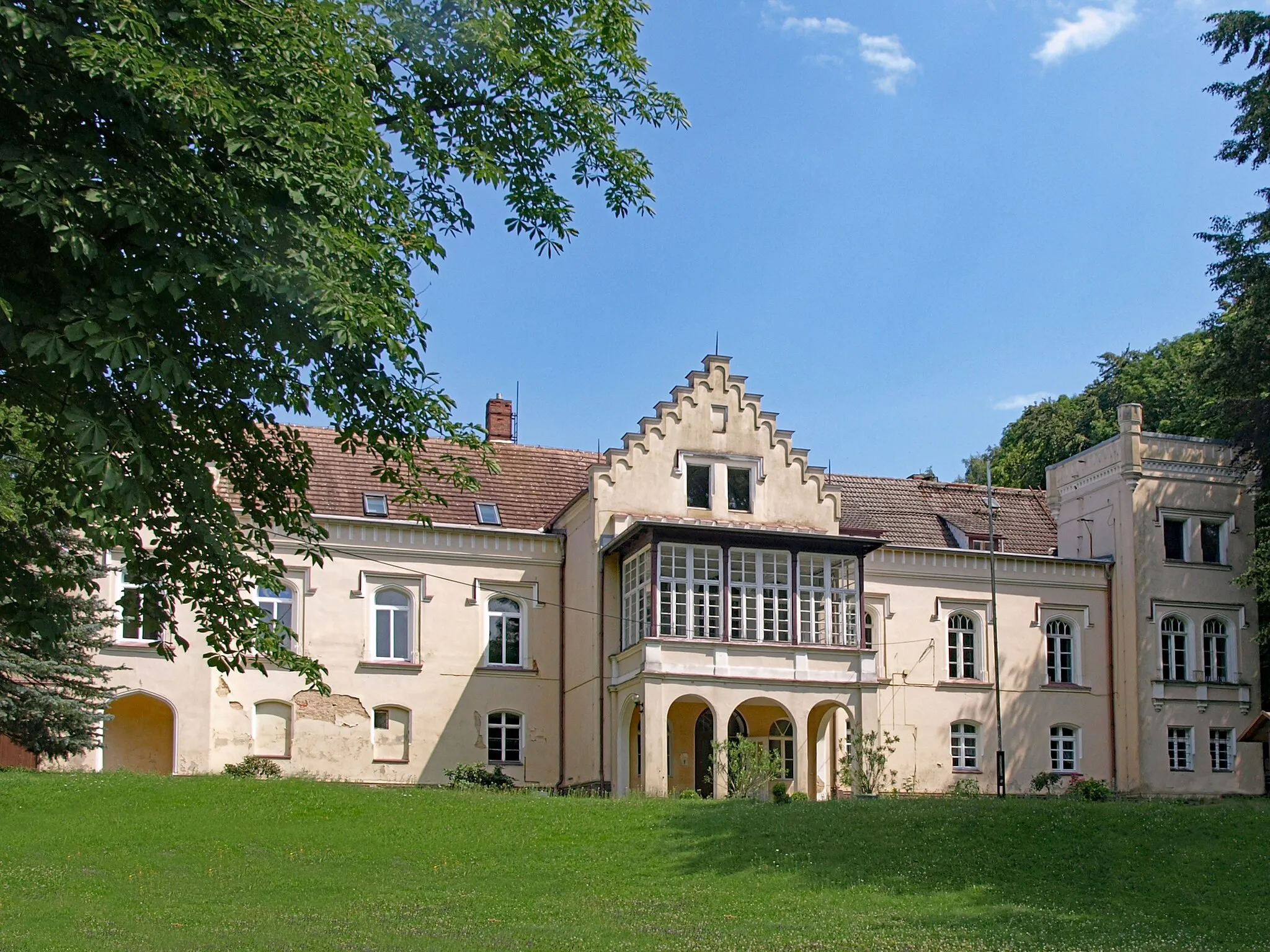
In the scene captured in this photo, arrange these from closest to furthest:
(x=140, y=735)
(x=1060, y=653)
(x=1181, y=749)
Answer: (x=140, y=735), (x=1181, y=749), (x=1060, y=653)

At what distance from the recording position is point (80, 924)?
1595cm

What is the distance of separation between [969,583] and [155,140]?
31.0 metres

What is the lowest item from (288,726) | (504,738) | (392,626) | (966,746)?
(966,746)

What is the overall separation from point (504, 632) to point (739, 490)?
263 inches

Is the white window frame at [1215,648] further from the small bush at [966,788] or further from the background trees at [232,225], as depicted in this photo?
the background trees at [232,225]

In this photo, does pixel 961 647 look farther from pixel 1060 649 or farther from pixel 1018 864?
pixel 1018 864

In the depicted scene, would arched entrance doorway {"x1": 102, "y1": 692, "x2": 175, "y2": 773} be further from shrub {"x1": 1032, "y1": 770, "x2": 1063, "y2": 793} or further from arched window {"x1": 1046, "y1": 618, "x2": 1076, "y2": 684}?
arched window {"x1": 1046, "y1": 618, "x2": 1076, "y2": 684}

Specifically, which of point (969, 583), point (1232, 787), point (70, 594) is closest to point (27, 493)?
point (70, 594)

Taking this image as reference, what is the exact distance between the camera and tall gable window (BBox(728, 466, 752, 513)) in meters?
34.7

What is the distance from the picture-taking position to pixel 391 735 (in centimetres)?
3425

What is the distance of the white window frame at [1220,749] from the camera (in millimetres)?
38250

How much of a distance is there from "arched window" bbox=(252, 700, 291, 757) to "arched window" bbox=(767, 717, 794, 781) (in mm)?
11134

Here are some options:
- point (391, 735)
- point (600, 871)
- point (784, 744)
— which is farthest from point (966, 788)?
point (600, 871)

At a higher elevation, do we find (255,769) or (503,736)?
(503,736)
